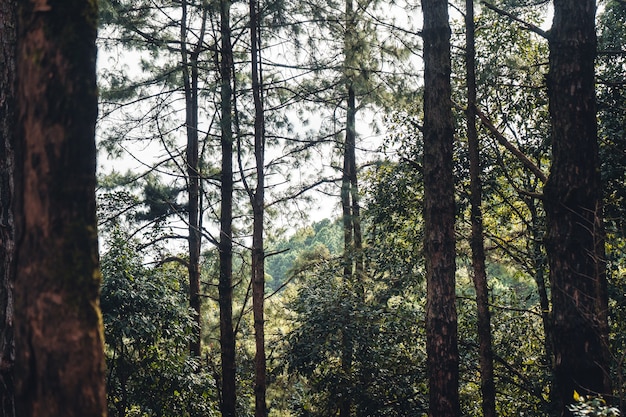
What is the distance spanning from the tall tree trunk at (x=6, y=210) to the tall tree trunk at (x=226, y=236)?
4619mm

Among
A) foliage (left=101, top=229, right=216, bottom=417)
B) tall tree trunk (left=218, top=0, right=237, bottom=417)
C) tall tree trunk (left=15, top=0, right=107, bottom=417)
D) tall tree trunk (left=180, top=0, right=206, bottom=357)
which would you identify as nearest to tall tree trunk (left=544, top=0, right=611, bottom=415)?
tall tree trunk (left=15, top=0, right=107, bottom=417)

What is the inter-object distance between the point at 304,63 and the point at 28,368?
8.77 m

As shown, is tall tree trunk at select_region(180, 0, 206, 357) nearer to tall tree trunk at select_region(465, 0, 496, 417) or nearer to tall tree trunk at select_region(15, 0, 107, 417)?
tall tree trunk at select_region(465, 0, 496, 417)

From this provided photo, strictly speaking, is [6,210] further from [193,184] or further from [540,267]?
[193,184]

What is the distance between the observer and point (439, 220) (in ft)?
22.0

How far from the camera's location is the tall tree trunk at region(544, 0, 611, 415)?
553 cm

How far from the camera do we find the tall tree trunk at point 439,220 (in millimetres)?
6523

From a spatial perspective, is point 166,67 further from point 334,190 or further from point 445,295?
point 445,295

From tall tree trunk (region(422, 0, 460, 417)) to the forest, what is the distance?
0.02m

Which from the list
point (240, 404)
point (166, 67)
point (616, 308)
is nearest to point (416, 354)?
point (616, 308)

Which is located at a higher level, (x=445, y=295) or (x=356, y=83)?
(x=356, y=83)

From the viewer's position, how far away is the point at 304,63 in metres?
10.5

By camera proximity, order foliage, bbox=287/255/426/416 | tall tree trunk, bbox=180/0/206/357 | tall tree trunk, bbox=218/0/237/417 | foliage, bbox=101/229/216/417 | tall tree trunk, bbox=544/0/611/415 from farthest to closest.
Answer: tall tree trunk, bbox=180/0/206/357, tall tree trunk, bbox=218/0/237/417, foliage, bbox=287/255/426/416, foliage, bbox=101/229/216/417, tall tree trunk, bbox=544/0/611/415

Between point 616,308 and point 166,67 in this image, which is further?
point 166,67
